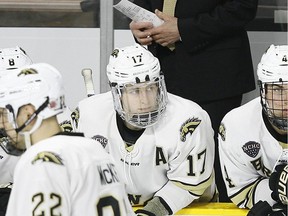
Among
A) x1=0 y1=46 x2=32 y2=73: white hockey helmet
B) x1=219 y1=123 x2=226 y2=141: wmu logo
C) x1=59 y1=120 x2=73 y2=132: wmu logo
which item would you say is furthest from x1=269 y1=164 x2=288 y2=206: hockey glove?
x1=0 y1=46 x2=32 y2=73: white hockey helmet

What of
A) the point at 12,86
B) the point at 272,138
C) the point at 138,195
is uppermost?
the point at 12,86

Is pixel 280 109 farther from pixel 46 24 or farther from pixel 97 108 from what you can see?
pixel 46 24

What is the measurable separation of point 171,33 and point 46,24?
987mm

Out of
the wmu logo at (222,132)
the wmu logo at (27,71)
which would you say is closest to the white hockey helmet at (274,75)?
the wmu logo at (222,132)

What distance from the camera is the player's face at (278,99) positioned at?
3637 mm

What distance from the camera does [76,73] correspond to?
4984mm

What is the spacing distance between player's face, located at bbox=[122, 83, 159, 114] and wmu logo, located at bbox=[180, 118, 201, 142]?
15 centimetres

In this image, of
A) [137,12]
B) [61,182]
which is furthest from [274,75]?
[61,182]

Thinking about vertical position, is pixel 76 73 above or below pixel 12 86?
below

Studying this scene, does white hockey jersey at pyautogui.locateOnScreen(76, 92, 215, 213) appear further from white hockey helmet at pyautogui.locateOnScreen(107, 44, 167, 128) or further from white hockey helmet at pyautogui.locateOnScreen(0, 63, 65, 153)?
white hockey helmet at pyautogui.locateOnScreen(0, 63, 65, 153)

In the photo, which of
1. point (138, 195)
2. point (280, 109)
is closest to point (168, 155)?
point (138, 195)

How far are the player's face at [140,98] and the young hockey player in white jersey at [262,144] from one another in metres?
0.29

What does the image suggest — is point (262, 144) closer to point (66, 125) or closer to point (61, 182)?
point (66, 125)

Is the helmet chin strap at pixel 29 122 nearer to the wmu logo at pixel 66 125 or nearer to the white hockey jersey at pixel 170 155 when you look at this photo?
the white hockey jersey at pixel 170 155
